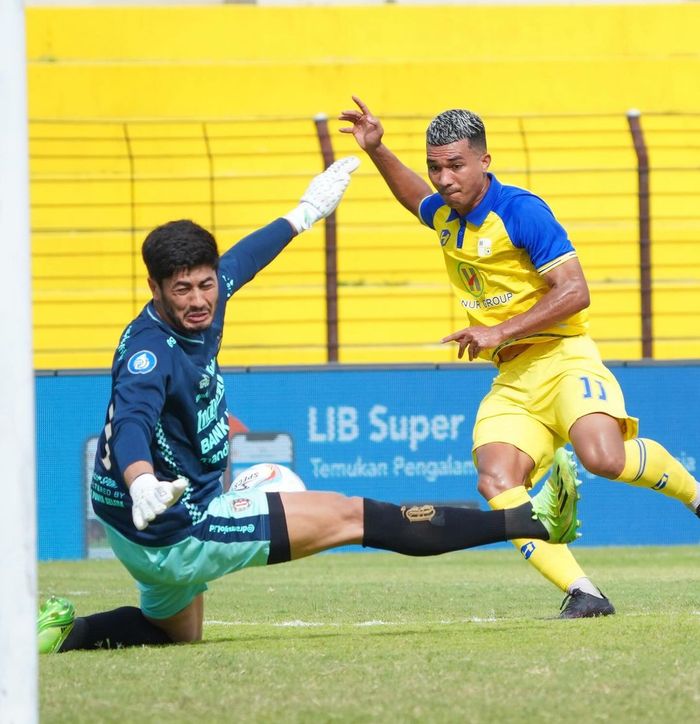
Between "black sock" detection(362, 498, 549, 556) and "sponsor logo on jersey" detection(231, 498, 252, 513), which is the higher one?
"sponsor logo on jersey" detection(231, 498, 252, 513)

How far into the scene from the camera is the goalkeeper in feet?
16.7

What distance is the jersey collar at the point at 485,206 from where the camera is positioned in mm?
6914

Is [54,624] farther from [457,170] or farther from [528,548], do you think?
[457,170]

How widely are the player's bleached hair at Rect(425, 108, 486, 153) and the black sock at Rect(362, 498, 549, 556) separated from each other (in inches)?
81.6

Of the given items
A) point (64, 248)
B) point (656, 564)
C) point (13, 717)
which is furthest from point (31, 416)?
point (64, 248)

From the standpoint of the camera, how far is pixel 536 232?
6.70 metres

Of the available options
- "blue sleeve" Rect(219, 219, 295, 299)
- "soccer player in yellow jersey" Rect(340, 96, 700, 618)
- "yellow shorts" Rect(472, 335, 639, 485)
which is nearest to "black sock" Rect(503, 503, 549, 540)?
"soccer player in yellow jersey" Rect(340, 96, 700, 618)

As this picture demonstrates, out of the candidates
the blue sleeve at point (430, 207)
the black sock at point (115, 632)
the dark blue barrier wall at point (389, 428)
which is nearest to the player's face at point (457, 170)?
the blue sleeve at point (430, 207)

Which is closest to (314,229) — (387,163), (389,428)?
(389,428)

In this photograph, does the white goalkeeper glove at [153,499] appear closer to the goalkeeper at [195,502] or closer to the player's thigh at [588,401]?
the goalkeeper at [195,502]

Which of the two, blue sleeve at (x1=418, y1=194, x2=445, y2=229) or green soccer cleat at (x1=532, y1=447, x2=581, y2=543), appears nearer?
green soccer cleat at (x1=532, y1=447, x2=581, y2=543)

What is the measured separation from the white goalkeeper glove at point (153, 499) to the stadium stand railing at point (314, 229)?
12356 millimetres

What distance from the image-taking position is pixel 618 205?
17.7m

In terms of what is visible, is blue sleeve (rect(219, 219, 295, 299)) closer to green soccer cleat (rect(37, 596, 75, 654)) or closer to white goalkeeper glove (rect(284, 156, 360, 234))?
white goalkeeper glove (rect(284, 156, 360, 234))
